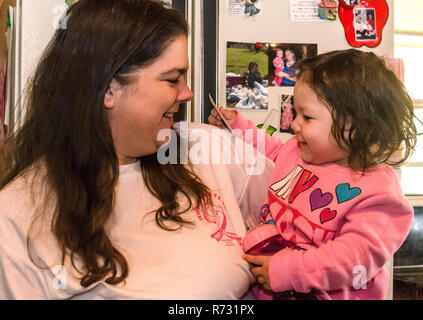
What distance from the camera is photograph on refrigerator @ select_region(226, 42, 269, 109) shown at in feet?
4.97

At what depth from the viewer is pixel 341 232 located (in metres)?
0.94

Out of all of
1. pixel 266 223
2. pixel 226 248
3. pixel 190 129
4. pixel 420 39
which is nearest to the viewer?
pixel 226 248

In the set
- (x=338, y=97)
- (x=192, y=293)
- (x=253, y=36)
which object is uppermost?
(x=253, y=36)

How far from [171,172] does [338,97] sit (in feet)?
1.49

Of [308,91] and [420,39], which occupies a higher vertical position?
[420,39]

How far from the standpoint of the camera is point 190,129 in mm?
1251

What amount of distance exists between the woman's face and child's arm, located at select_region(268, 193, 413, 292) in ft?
1.37

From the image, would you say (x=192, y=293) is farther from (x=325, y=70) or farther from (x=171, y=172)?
(x=325, y=70)

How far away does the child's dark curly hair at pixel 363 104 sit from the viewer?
0.99 metres

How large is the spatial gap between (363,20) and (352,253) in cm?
98

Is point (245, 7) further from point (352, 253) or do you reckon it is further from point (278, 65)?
point (352, 253)

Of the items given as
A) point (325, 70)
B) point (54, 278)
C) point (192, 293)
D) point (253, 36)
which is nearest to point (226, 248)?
point (192, 293)

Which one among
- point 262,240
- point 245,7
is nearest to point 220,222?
point 262,240
